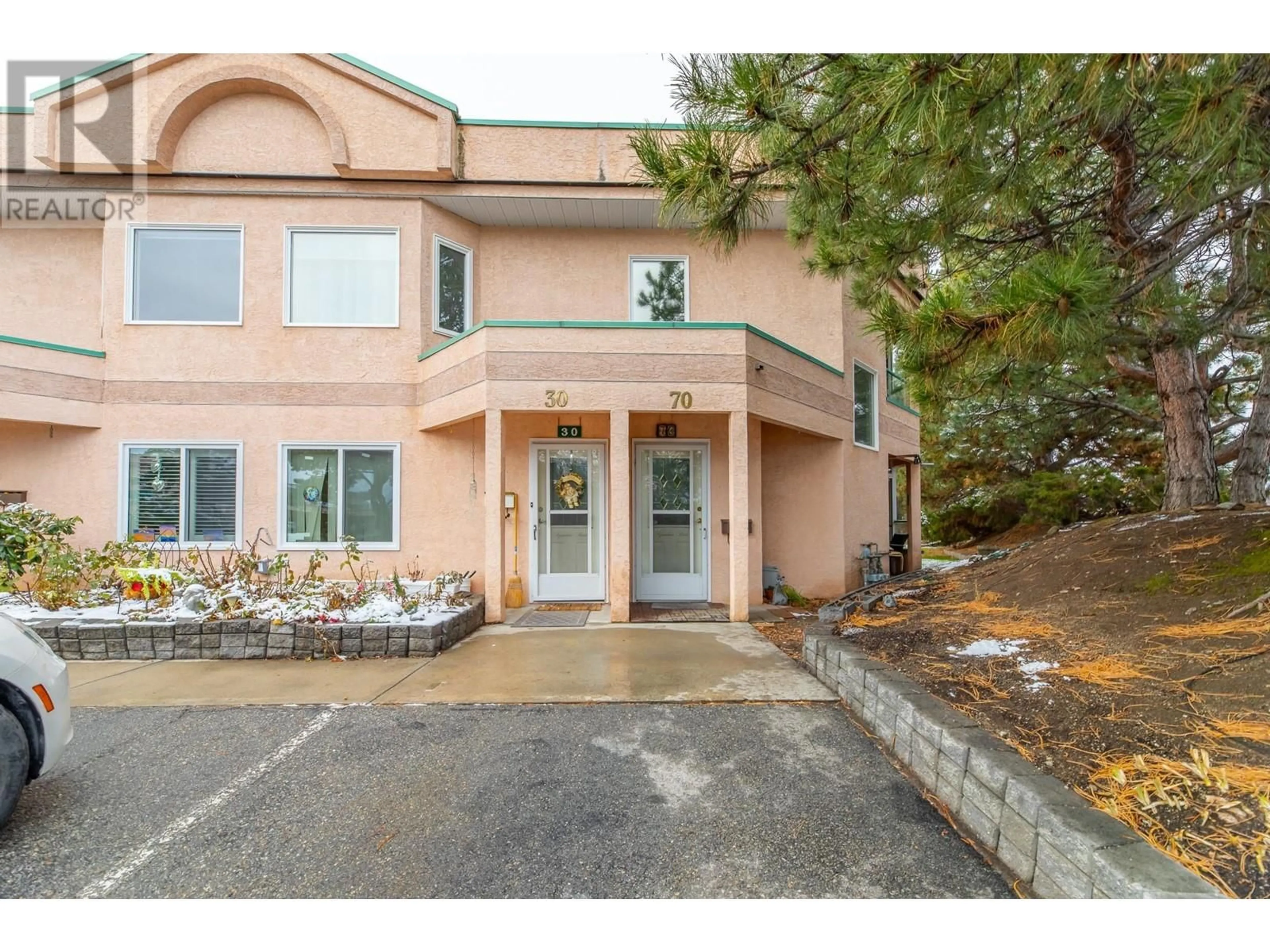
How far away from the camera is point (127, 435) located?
7.66 meters

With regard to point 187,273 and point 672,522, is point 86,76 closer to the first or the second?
point 187,273

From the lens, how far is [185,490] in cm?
768

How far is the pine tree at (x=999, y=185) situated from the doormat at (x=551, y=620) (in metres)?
4.59

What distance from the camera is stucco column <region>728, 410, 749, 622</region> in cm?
677

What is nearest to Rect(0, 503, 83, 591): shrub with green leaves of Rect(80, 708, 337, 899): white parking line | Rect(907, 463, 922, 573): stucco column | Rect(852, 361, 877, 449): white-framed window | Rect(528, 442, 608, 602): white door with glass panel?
Rect(80, 708, 337, 899): white parking line

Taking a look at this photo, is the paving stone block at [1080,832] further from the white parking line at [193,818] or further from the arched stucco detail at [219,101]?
the arched stucco detail at [219,101]

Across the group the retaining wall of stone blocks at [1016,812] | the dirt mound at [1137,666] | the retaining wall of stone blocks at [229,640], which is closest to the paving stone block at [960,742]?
the retaining wall of stone blocks at [1016,812]

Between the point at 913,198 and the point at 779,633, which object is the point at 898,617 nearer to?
the point at 779,633

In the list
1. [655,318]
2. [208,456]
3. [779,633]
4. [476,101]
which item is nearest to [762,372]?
[655,318]

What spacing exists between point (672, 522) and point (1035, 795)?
6.16m

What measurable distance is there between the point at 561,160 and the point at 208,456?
6.63 metres

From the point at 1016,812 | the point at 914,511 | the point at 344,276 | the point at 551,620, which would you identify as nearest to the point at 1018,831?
the point at 1016,812

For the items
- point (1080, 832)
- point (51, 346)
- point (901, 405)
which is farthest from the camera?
point (901, 405)

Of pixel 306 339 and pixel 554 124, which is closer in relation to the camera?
pixel 306 339
